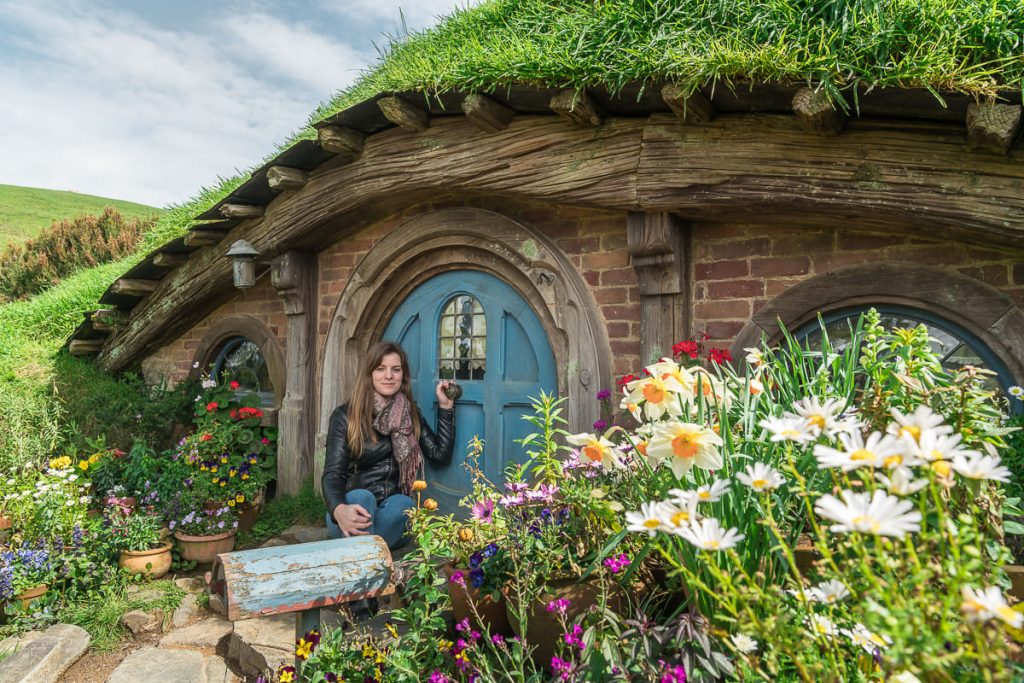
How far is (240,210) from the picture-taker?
16.8 ft

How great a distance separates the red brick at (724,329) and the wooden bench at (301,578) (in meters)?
2.05

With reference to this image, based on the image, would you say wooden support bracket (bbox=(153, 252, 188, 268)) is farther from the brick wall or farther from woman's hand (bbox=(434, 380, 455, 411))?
the brick wall

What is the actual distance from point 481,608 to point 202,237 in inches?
170

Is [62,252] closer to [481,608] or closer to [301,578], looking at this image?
[301,578]

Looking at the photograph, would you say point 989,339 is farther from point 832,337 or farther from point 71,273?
point 71,273

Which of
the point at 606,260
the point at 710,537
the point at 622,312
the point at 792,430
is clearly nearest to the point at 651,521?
the point at 710,537

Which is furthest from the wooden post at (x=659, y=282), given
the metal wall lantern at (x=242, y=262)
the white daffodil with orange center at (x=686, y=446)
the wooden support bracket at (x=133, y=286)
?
the wooden support bracket at (x=133, y=286)

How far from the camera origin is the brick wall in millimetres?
3002

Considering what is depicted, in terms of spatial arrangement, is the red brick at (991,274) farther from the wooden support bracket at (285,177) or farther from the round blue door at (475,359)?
the wooden support bracket at (285,177)

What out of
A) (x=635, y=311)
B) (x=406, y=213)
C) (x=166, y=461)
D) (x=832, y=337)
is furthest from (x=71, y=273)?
(x=832, y=337)

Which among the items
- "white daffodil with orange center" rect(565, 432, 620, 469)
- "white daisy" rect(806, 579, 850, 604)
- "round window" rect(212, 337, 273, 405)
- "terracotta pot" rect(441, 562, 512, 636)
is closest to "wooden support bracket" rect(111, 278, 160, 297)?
"round window" rect(212, 337, 273, 405)

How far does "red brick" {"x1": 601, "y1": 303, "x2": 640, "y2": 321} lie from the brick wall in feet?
1.10

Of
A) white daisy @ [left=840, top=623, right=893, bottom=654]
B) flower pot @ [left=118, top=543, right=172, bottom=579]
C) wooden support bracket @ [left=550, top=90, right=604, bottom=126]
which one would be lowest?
flower pot @ [left=118, top=543, right=172, bottom=579]

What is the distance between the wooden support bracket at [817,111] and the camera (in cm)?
277
